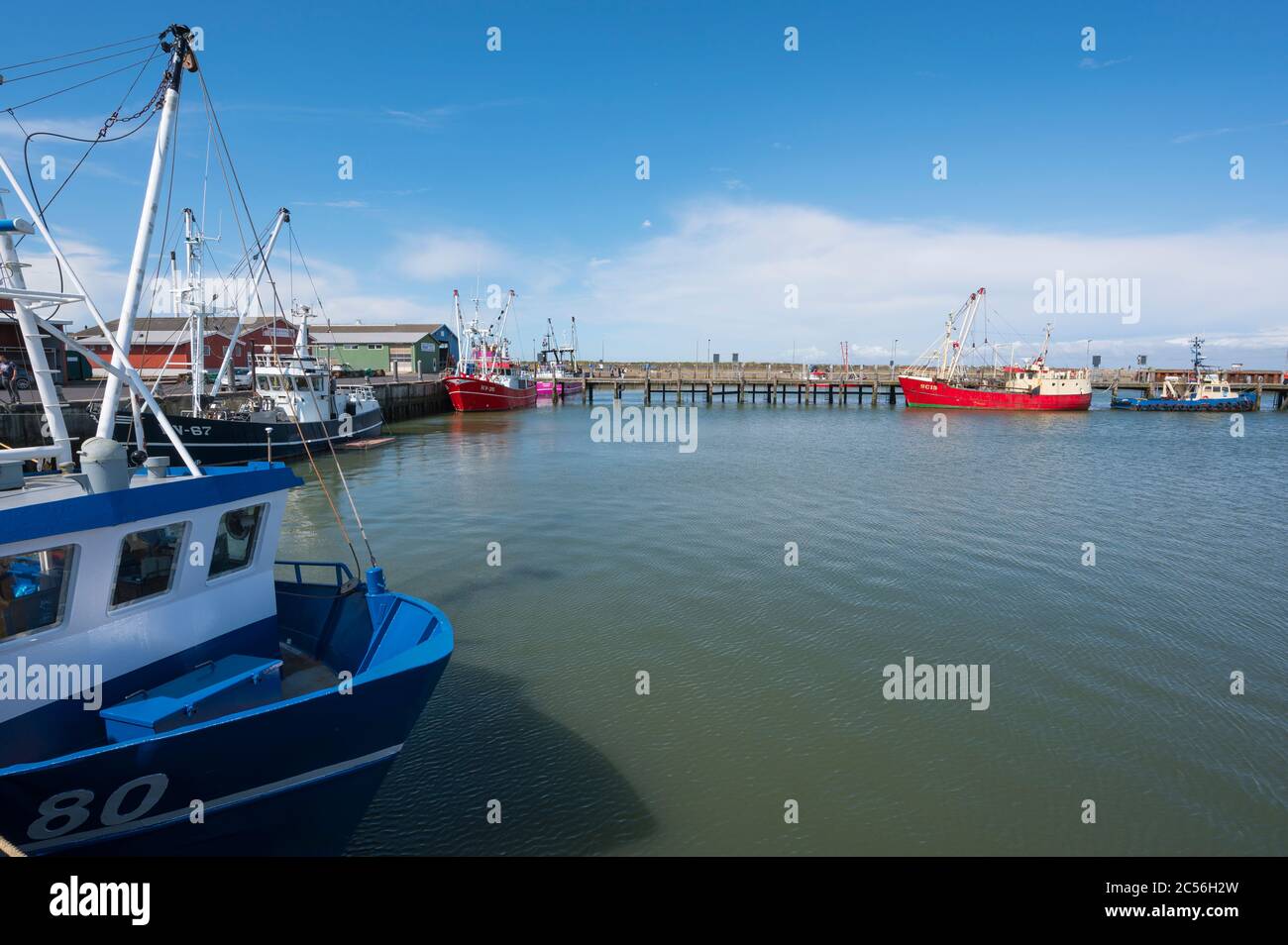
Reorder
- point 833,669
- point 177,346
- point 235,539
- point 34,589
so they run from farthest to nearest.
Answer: point 177,346 < point 833,669 < point 235,539 < point 34,589

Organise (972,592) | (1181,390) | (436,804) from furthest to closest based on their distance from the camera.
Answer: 1. (1181,390)
2. (972,592)
3. (436,804)

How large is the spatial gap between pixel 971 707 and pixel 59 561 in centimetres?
1369

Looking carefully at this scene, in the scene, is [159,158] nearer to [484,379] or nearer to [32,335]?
[32,335]

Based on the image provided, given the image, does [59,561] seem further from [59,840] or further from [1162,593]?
[1162,593]

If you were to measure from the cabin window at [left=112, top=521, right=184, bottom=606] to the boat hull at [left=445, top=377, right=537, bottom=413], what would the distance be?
221 ft

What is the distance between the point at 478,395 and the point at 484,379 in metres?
2.75

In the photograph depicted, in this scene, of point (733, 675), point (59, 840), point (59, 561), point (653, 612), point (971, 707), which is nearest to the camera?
point (59, 840)

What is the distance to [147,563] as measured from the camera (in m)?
7.93

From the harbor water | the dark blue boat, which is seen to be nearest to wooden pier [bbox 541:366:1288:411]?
the harbor water

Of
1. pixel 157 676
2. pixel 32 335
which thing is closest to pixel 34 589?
pixel 157 676

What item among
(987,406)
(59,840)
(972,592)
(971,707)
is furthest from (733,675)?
(987,406)

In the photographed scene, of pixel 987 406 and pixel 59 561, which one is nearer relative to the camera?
pixel 59 561
